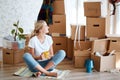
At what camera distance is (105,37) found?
4.02 m

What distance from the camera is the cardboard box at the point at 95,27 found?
3986 mm

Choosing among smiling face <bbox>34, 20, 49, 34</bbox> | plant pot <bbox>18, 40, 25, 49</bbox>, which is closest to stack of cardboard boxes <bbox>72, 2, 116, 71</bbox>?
smiling face <bbox>34, 20, 49, 34</bbox>

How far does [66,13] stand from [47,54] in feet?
4.12

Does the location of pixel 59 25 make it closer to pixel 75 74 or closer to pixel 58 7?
pixel 58 7

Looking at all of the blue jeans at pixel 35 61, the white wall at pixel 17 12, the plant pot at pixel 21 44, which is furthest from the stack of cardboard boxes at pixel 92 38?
the white wall at pixel 17 12

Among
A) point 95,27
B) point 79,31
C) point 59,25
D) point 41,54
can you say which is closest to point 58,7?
point 59,25

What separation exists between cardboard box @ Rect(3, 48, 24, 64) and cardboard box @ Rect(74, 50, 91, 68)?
93 cm

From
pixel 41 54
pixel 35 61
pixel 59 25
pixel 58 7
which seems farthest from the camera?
pixel 58 7

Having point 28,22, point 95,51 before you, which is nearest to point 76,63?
point 95,51

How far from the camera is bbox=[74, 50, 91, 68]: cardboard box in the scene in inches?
149

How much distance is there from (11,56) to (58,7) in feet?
4.20

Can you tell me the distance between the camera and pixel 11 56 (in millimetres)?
4023

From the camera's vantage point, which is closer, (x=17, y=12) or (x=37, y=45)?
(x=37, y=45)

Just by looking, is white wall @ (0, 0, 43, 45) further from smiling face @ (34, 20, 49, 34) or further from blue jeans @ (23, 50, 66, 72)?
blue jeans @ (23, 50, 66, 72)
